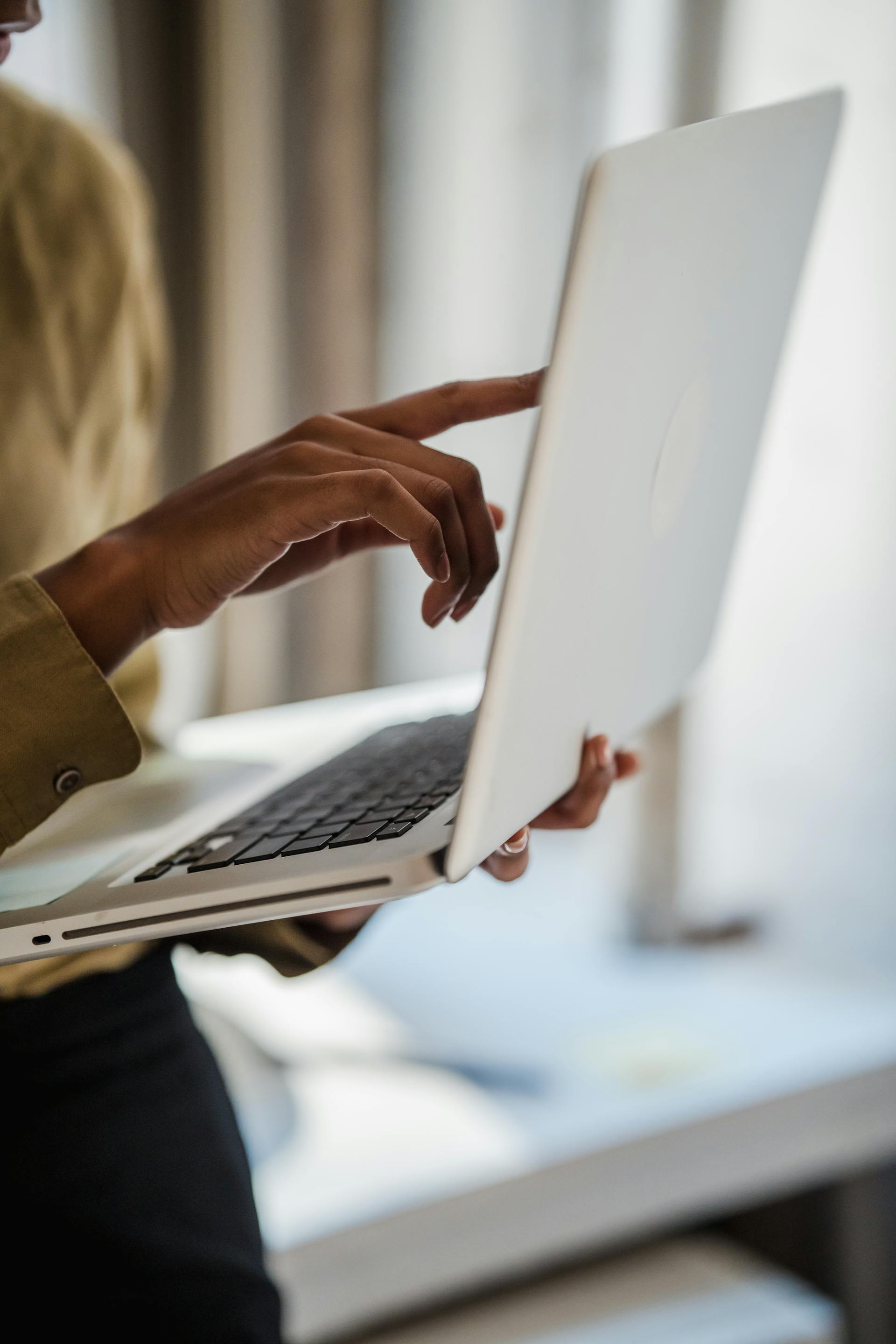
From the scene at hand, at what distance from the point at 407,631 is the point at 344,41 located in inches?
27.6

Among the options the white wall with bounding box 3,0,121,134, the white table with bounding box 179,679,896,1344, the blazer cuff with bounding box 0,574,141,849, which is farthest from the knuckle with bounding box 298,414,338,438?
the white wall with bounding box 3,0,121,134

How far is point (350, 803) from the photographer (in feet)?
1.60

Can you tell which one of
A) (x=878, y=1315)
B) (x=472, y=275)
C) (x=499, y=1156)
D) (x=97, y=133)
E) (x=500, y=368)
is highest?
(x=97, y=133)

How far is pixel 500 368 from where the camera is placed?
4.58 feet

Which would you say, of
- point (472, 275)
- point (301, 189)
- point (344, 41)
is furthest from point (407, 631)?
point (344, 41)

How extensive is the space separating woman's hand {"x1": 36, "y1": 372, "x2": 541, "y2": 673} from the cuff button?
0.04m

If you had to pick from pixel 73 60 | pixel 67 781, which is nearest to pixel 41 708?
pixel 67 781

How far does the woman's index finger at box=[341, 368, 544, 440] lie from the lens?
1.60ft

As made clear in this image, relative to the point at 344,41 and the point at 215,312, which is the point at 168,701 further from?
the point at 344,41

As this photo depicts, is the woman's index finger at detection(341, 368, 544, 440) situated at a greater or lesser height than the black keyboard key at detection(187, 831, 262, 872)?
greater

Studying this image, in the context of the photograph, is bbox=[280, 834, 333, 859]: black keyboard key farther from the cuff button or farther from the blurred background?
the blurred background

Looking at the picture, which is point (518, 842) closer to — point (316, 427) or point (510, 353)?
point (316, 427)

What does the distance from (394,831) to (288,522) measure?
117 millimetres

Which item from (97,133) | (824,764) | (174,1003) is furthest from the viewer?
(824,764)
